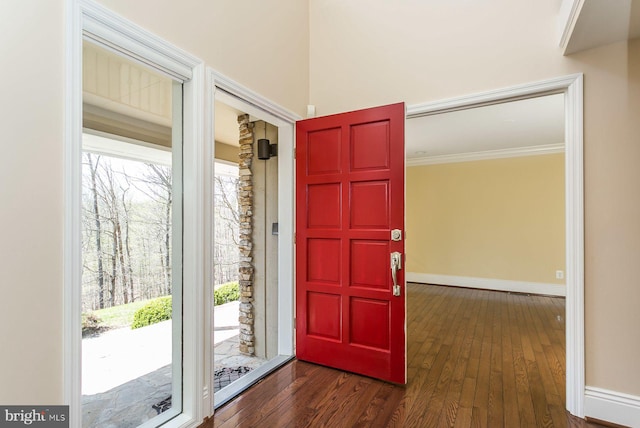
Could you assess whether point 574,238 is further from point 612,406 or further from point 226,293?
point 226,293

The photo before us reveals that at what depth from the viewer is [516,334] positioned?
10.4ft

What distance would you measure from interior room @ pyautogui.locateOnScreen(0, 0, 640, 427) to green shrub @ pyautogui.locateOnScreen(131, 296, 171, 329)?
0.13 meters

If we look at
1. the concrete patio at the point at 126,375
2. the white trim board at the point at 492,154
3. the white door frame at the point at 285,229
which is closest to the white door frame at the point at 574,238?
the white door frame at the point at 285,229

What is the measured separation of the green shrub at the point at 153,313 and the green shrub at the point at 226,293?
2.87 m

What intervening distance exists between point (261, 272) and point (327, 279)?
37.7 inches

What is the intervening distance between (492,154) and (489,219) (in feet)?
3.87

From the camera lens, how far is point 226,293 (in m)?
4.87

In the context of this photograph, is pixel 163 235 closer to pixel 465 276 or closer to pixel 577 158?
pixel 577 158

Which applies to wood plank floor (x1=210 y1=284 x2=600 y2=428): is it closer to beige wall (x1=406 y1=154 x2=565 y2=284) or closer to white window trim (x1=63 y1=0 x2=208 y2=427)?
white window trim (x1=63 y1=0 x2=208 y2=427)

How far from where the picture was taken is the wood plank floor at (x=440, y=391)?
178cm

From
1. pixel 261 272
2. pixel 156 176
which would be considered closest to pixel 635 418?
pixel 261 272

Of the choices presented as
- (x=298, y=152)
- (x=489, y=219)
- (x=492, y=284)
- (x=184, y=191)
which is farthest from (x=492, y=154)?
(x=184, y=191)

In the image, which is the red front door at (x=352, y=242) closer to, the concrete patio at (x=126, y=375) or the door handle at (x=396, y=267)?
the door handle at (x=396, y=267)

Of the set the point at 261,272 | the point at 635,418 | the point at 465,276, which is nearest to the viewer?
the point at 635,418
